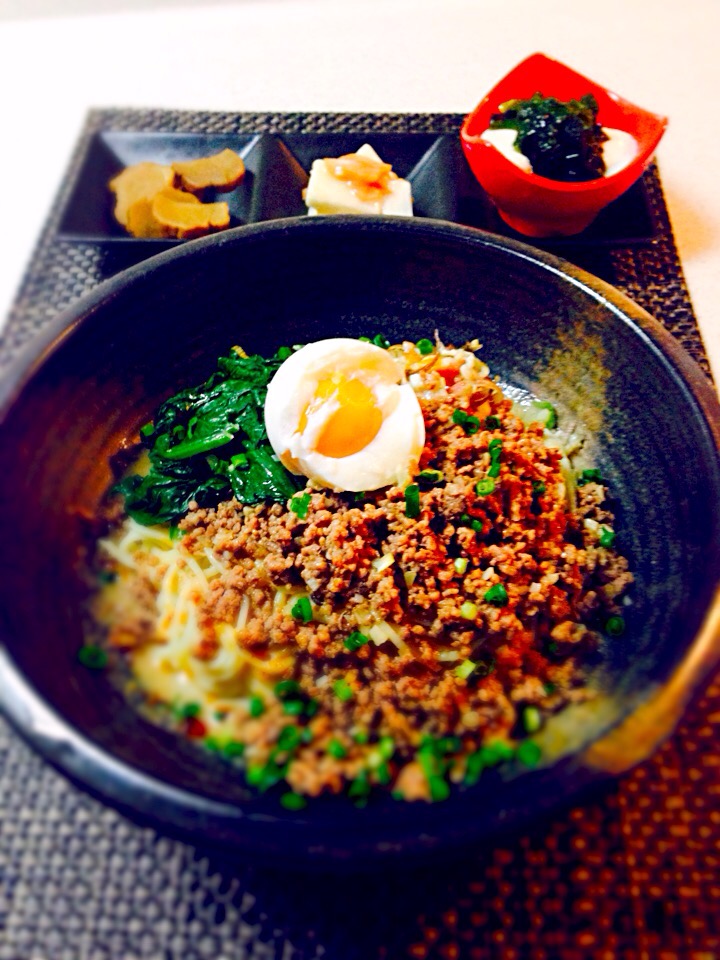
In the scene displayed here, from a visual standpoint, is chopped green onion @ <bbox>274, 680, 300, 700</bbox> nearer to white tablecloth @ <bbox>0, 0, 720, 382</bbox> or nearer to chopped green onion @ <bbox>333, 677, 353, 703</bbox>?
chopped green onion @ <bbox>333, 677, 353, 703</bbox>

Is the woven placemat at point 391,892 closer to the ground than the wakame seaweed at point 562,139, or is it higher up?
closer to the ground

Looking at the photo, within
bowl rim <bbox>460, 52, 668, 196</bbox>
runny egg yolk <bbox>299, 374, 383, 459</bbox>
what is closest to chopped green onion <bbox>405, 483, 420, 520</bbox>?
runny egg yolk <bbox>299, 374, 383, 459</bbox>

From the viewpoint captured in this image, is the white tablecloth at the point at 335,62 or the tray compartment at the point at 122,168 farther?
the white tablecloth at the point at 335,62

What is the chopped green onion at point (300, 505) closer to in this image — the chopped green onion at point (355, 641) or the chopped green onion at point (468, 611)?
the chopped green onion at point (355, 641)

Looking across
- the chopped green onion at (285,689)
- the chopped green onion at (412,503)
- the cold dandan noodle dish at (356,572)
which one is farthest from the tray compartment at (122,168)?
the chopped green onion at (285,689)

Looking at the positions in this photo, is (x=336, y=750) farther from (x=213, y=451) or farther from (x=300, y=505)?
(x=213, y=451)

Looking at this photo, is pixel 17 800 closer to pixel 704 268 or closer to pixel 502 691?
pixel 502 691

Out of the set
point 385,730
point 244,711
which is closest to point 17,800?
point 244,711
